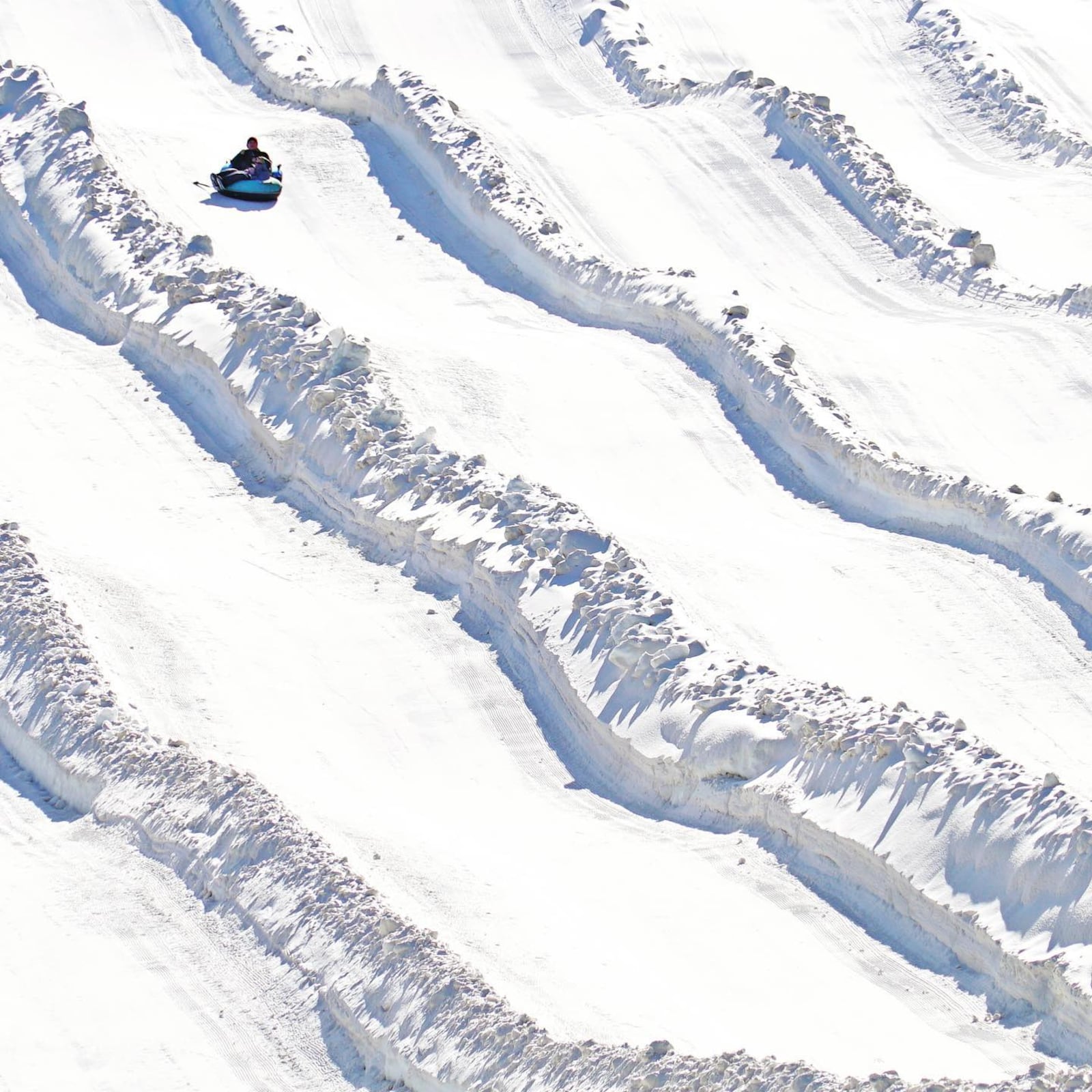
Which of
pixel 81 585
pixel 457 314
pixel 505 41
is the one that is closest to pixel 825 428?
pixel 457 314

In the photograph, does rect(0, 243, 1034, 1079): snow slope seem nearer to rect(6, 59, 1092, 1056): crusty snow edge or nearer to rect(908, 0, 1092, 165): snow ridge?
rect(6, 59, 1092, 1056): crusty snow edge

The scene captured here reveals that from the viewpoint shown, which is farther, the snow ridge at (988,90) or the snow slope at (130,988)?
the snow ridge at (988,90)

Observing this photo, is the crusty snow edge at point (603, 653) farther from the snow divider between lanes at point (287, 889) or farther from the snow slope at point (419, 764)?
the snow divider between lanes at point (287, 889)

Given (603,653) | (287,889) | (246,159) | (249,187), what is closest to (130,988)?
(287,889)

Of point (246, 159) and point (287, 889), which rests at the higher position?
point (246, 159)

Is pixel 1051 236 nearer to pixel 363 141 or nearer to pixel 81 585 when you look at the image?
pixel 363 141

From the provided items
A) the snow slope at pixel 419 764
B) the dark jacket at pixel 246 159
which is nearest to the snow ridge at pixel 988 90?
the dark jacket at pixel 246 159

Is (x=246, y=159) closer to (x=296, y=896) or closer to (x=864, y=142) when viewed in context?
(x=864, y=142)

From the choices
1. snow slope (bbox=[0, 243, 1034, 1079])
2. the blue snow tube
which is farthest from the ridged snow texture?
snow slope (bbox=[0, 243, 1034, 1079])
